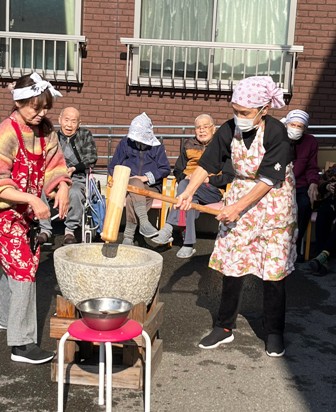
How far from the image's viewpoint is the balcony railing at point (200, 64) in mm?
10266

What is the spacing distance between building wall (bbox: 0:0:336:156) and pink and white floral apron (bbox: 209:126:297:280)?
17.7 ft

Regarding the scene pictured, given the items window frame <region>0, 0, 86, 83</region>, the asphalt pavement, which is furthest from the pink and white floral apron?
window frame <region>0, 0, 86, 83</region>

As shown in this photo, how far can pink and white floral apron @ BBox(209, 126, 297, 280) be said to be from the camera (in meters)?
4.97

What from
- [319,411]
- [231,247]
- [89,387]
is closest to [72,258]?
[89,387]

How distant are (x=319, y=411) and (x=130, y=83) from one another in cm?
688

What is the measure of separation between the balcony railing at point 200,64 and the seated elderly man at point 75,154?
245 centimetres

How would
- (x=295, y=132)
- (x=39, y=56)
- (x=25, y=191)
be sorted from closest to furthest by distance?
(x=25, y=191)
(x=295, y=132)
(x=39, y=56)

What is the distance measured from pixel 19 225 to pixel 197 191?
11.4ft

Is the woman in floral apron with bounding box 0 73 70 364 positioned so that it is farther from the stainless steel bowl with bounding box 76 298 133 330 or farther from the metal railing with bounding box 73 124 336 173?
the metal railing with bounding box 73 124 336 173

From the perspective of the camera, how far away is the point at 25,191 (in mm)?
4684

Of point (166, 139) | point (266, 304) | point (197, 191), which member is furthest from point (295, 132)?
point (166, 139)

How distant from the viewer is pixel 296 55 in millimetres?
10156

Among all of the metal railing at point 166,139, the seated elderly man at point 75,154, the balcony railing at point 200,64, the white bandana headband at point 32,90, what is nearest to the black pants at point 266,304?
the white bandana headband at point 32,90

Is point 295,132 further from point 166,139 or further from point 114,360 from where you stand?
point 114,360
